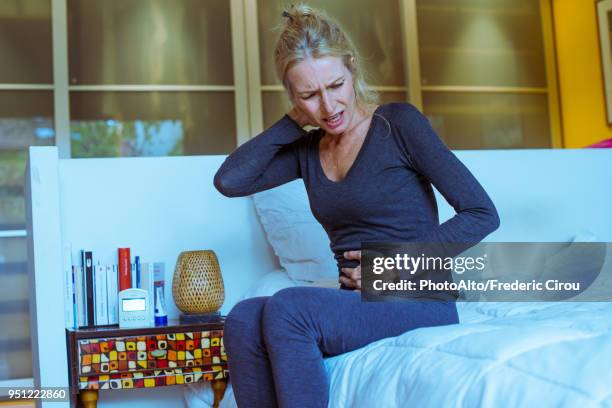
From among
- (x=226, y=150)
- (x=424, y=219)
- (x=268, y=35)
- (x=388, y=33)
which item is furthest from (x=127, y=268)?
(x=388, y=33)

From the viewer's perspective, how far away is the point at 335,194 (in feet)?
5.57

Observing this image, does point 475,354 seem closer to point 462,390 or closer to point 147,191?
point 462,390

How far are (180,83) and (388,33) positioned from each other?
133cm

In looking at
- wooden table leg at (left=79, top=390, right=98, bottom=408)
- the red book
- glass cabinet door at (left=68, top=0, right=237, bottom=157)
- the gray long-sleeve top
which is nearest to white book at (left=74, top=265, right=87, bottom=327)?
the red book

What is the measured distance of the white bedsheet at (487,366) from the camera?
0.97m

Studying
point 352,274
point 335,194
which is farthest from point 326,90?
point 352,274

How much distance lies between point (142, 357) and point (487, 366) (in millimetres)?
1300

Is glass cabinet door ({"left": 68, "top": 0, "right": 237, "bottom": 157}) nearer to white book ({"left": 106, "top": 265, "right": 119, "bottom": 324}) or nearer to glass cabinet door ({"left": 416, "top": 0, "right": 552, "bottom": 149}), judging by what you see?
glass cabinet door ({"left": 416, "top": 0, "right": 552, "bottom": 149})

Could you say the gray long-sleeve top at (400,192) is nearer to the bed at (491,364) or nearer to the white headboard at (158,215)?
the bed at (491,364)

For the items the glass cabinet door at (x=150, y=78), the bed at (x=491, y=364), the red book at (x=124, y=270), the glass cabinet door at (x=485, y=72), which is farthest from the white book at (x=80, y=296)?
the glass cabinet door at (x=485, y=72)

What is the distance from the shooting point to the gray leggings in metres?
1.38

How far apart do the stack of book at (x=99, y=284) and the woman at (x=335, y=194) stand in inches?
22.8

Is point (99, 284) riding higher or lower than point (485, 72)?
lower

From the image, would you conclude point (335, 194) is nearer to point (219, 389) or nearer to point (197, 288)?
point (197, 288)
